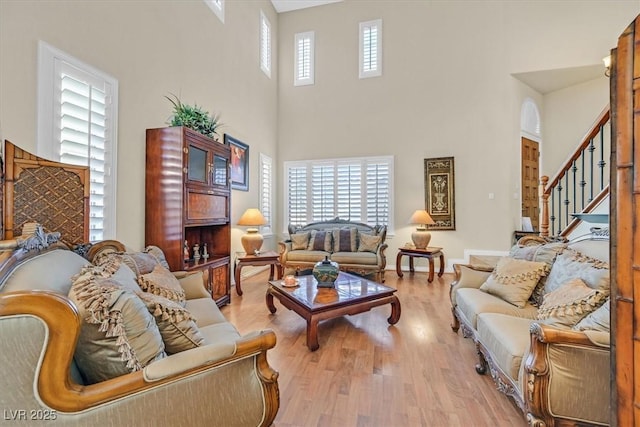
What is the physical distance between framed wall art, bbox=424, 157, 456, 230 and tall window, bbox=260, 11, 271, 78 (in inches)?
145

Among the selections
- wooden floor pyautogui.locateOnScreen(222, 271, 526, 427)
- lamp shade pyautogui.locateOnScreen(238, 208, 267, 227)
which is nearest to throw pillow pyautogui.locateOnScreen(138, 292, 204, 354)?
wooden floor pyautogui.locateOnScreen(222, 271, 526, 427)

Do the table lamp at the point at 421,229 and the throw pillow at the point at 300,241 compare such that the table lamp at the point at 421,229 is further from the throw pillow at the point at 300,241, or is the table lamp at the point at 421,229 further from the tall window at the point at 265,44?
the tall window at the point at 265,44

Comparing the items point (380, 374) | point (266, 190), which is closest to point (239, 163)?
point (266, 190)

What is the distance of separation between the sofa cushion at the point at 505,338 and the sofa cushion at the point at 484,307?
10cm

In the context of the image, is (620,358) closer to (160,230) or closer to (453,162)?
(160,230)

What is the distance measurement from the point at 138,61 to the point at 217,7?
6.60 feet

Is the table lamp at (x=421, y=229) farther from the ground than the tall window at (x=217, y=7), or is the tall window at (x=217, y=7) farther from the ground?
the tall window at (x=217, y=7)

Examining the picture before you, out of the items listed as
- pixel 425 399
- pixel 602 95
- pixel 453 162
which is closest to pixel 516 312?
pixel 425 399

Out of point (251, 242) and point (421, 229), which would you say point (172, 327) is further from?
point (421, 229)

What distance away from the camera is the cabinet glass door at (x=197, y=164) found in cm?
304

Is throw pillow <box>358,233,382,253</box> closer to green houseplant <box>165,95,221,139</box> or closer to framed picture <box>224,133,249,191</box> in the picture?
framed picture <box>224,133,249,191</box>

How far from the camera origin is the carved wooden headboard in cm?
175

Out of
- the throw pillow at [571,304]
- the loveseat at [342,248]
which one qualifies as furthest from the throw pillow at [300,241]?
the throw pillow at [571,304]

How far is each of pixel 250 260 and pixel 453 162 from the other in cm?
413
